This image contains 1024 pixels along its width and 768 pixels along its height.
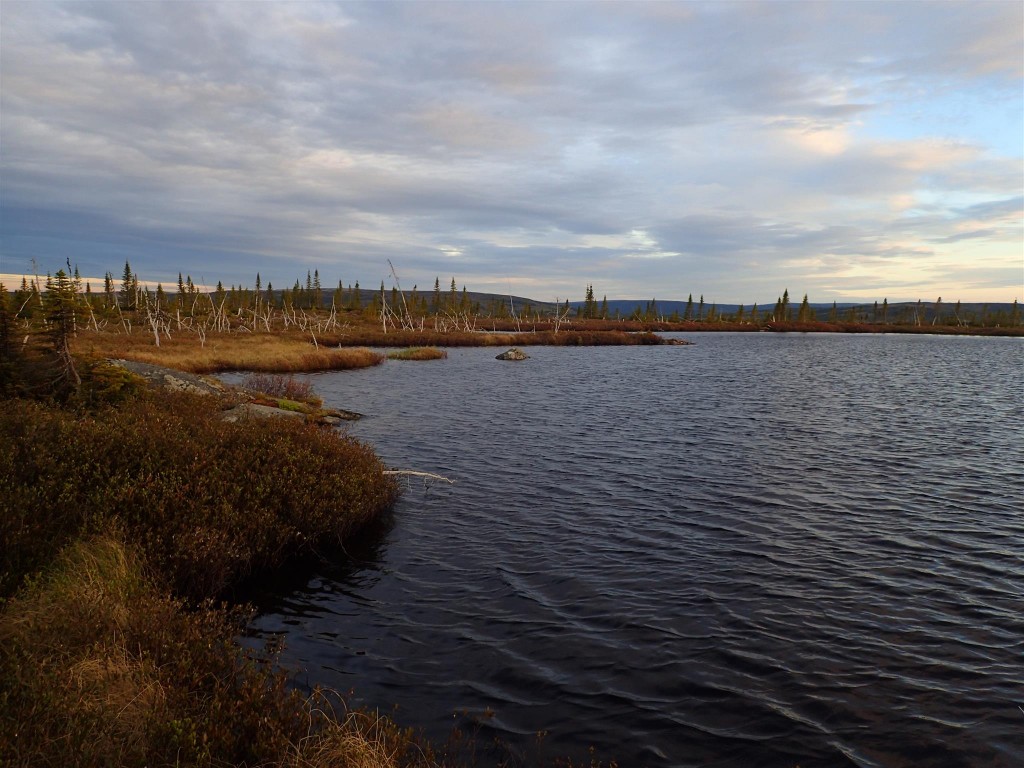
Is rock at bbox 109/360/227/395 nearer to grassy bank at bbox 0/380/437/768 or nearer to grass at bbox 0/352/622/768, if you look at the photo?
grass at bbox 0/352/622/768

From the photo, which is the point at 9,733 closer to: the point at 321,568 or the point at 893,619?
the point at 321,568

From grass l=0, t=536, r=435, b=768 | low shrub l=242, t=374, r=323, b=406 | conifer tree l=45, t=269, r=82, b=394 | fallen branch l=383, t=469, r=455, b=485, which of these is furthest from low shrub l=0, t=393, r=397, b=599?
low shrub l=242, t=374, r=323, b=406

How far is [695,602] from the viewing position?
34.2 ft

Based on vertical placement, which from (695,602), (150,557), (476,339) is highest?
(476,339)

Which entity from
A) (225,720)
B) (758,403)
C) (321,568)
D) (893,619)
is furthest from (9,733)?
(758,403)

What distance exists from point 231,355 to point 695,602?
46381 millimetres

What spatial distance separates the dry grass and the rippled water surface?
27214 millimetres

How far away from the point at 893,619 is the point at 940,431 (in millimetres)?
20152

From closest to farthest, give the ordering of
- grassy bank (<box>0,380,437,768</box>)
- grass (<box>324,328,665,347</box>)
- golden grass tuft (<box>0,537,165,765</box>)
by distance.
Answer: golden grass tuft (<box>0,537,165,765</box>) < grassy bank (<box>0,380,437,768</box>) < grass (<box>324,328,665,347</box>)

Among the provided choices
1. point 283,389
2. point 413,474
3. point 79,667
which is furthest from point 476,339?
point 79,667

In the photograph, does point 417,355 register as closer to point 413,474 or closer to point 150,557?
point 413,474

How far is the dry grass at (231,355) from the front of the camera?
145 ft

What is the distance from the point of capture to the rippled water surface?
7391 millimetres

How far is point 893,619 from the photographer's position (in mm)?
9797
